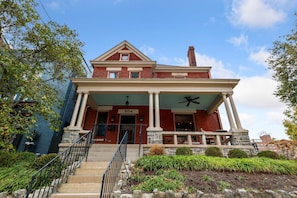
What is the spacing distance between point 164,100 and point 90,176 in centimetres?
671

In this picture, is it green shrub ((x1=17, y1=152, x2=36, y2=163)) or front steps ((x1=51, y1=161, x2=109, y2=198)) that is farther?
green shrub ((x1=17, y1=152, x2=36, y2=163))

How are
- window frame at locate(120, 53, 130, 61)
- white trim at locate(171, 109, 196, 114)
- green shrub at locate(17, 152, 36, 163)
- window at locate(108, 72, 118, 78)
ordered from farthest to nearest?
window frame at locate(120, 53, 130, 61) → window at locate(108, 72, 118, 78) → white trim at locate(171, 109, 196, 114) → green shrub at locate(17, 152, 36, 163)

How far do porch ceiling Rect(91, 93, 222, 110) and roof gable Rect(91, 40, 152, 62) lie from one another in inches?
141

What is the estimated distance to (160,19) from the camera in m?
10.5

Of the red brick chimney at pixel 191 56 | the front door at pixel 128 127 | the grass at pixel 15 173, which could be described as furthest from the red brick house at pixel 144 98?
the grass at pixel 15 173

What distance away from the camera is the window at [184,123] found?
34.2ft

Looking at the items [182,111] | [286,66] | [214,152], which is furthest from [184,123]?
[286,66]

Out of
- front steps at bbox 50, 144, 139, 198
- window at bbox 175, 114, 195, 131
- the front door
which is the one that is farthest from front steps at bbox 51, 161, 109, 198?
window at bbox 175, 114, 195, 131

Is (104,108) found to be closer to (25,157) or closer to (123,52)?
(123,52)

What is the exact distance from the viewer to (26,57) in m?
6.00

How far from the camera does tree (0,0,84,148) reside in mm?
4863

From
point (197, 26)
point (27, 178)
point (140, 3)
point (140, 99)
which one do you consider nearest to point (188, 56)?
point (197, 26)

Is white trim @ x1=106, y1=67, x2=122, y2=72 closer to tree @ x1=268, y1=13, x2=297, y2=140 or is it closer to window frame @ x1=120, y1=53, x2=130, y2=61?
window frame @ x1=120, y1=53, x2=130, y2=61

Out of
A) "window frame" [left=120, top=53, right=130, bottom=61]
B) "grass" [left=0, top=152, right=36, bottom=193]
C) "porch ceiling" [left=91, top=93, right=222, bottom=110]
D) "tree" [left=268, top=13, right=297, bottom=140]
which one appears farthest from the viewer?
"window frame" [left=120, top=53, right=130, bottom=61]
